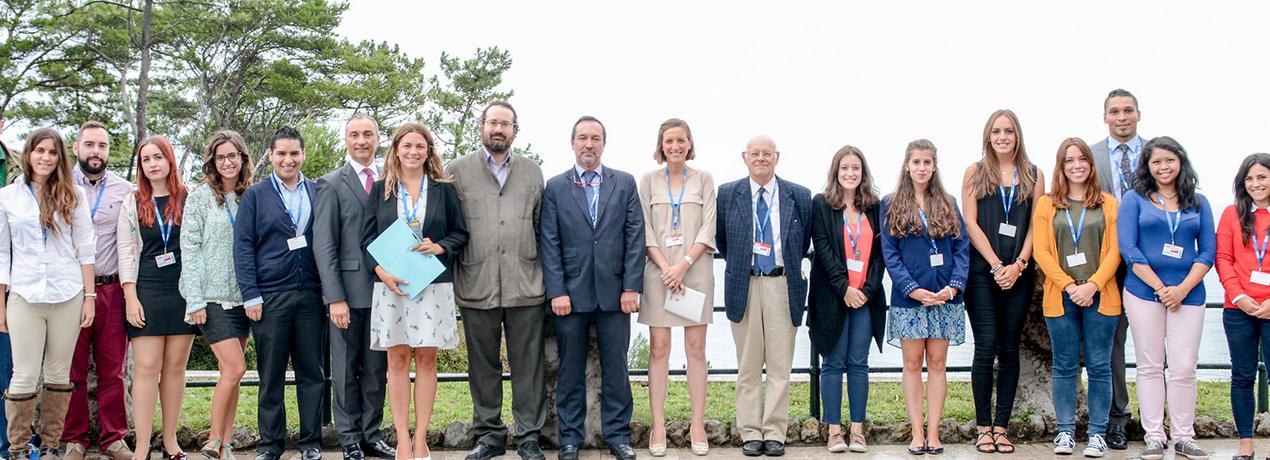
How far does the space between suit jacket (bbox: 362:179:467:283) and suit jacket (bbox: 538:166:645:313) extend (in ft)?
1.51

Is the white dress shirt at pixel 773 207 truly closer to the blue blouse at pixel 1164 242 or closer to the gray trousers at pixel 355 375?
the blue blouse at pixel 1164 242

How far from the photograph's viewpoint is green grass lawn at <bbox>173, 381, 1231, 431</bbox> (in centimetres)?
582

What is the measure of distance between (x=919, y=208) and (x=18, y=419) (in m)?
4.75

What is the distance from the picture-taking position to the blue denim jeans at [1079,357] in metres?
5.28

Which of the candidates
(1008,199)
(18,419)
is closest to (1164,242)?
(1008,199)

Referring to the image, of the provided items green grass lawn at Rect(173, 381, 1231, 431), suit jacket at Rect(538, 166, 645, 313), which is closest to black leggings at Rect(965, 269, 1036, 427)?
green grass lawn at Rect(173, 381, 1231, 431)

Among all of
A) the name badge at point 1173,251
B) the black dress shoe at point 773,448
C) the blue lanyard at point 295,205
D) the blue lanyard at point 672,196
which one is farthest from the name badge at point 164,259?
the name badge at point 1173,251

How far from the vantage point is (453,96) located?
32906 mm

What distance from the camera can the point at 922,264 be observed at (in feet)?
17.3

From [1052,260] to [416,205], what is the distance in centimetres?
335

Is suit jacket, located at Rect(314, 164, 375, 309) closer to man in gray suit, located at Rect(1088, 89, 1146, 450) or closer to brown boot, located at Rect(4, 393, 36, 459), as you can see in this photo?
brown boot, located at Rect(4, 393, 36, 459)

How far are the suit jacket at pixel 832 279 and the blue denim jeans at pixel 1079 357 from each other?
0.95m

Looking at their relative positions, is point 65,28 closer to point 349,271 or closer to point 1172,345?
point 349,271

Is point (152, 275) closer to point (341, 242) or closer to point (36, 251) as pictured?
point (36, 251)
